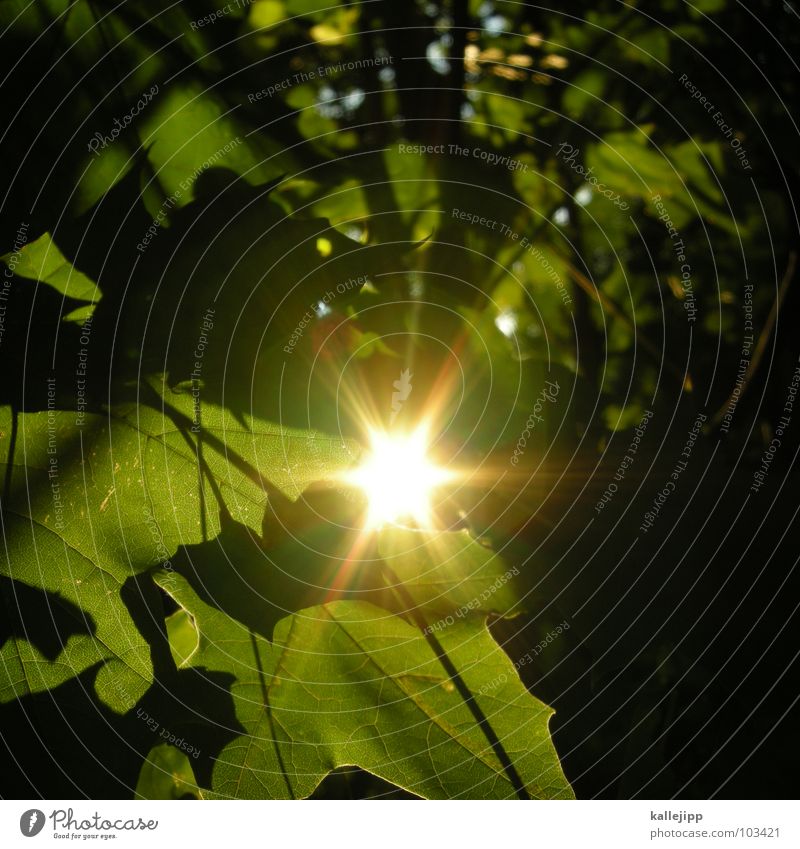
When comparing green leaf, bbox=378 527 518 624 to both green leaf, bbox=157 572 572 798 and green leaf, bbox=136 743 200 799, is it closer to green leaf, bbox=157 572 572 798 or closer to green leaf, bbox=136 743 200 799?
green leaf, bbox=157 572 572 798

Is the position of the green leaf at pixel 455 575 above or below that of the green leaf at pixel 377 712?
above

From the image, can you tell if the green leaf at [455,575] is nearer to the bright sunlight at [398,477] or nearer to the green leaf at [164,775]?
the bright sunlight at [398,477]

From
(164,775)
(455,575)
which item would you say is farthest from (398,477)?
(164,775)

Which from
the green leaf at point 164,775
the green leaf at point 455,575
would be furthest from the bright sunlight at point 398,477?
the green leaf at point 164,775

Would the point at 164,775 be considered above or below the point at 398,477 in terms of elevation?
below

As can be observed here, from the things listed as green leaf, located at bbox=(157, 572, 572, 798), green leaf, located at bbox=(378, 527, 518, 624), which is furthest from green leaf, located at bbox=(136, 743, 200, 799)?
green leaf, located at bbox=(378, 527, 518, 624)

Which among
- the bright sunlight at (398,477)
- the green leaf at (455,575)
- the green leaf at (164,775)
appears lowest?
the green leaf at (164,775)

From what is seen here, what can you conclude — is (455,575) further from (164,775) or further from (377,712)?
(164,775)

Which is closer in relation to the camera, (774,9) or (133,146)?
(133,146)
